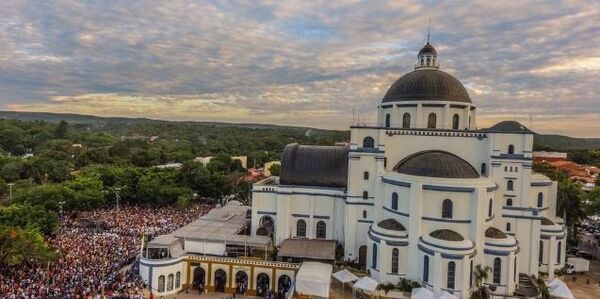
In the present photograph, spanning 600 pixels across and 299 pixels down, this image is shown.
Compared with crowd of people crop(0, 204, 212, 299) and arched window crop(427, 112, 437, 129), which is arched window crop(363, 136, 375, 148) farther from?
crowd of people crop(0, 204, 212, 299)

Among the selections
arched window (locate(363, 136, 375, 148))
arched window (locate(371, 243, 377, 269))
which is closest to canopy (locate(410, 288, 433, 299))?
arched window (locate(371, 243, 377, 269))

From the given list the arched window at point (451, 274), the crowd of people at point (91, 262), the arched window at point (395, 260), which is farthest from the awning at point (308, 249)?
the crowd of people at point (91, 262)

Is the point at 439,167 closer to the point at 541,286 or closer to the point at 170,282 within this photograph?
the point at 541,286

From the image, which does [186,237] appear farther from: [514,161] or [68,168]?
[68,168]

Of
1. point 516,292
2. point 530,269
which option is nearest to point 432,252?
point 516,292

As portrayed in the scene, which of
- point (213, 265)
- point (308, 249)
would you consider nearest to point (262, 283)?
point (213, 265)
